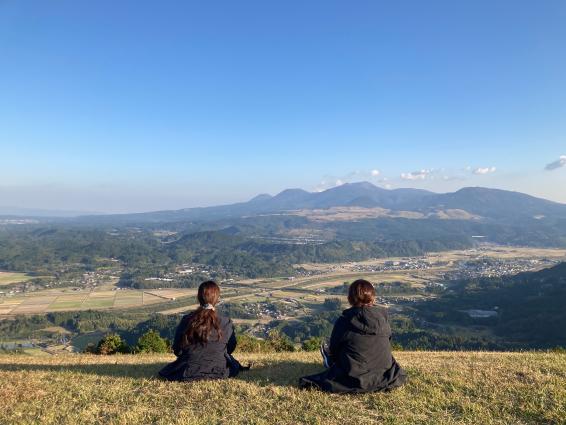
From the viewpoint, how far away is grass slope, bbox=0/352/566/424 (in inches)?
228

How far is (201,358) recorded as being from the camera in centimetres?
755

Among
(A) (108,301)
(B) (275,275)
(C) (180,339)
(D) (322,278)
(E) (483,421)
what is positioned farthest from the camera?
(B) (275,275)

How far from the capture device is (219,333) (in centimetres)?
748

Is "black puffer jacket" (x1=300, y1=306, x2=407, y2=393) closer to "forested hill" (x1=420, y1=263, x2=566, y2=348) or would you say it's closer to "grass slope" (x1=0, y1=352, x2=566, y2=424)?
"grass slope" (x1=0, y1=352, x2=566, y2=424)

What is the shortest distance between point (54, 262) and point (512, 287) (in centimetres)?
13934

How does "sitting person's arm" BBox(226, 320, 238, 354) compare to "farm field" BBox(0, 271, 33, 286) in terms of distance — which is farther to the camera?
"farm field" BBox(0, 271, 33, 286)

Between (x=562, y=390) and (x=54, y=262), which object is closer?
(x=562, y=390)

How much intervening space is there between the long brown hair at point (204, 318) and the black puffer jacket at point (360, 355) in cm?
208

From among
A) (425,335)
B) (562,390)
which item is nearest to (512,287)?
(425,335)

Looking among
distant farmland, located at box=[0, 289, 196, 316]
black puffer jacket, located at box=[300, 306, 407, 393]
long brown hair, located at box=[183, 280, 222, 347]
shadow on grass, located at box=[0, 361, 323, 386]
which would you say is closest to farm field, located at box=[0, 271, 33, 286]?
distant farmland, located at box=[0, 289, 196, 316]

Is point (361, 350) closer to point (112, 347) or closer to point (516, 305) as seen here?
point (112, 347)

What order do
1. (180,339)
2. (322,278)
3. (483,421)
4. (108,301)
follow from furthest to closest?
(322,278) < (108,301) < (180,339) < (483,421)

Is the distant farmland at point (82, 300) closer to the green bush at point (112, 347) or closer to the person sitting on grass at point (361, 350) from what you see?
the green bush at point (112, 347)

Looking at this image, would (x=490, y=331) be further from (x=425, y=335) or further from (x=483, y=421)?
(x=483, y=421)
